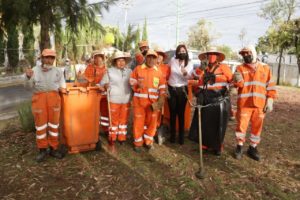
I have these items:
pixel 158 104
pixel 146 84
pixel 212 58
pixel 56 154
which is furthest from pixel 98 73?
pixel 212 58

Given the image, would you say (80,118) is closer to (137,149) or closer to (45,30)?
(137,149)

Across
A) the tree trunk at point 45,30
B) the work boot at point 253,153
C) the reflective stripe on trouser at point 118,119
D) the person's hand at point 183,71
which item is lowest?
the work boot at point 253,153

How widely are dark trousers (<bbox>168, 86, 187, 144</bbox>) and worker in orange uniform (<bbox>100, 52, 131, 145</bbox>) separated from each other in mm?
796

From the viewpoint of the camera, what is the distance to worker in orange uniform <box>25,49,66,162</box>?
5.10 meters

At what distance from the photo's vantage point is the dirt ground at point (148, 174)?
14.1ft

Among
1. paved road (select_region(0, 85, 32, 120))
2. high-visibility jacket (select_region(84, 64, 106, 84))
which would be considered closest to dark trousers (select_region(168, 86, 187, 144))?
high-visibility jacket (select_region(84, 64, 106, 84))

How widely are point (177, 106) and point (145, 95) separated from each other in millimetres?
700

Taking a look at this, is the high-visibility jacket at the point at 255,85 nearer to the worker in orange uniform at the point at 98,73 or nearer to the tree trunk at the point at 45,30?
the worker in orange uniform at the point at 98,73

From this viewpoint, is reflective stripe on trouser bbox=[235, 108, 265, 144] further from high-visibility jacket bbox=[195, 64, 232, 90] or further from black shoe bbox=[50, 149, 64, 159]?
black shoe bbox=[50, 149, 64, 159]

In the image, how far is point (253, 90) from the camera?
5.34m

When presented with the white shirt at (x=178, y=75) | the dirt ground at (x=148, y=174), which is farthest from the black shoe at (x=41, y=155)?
the white shirt at (x=178, y=75)

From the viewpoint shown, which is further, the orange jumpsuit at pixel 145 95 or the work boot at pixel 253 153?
the orange jumpsuit at pixel 145 95

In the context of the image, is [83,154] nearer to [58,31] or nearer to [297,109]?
[58,31]

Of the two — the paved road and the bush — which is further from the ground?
the bush
